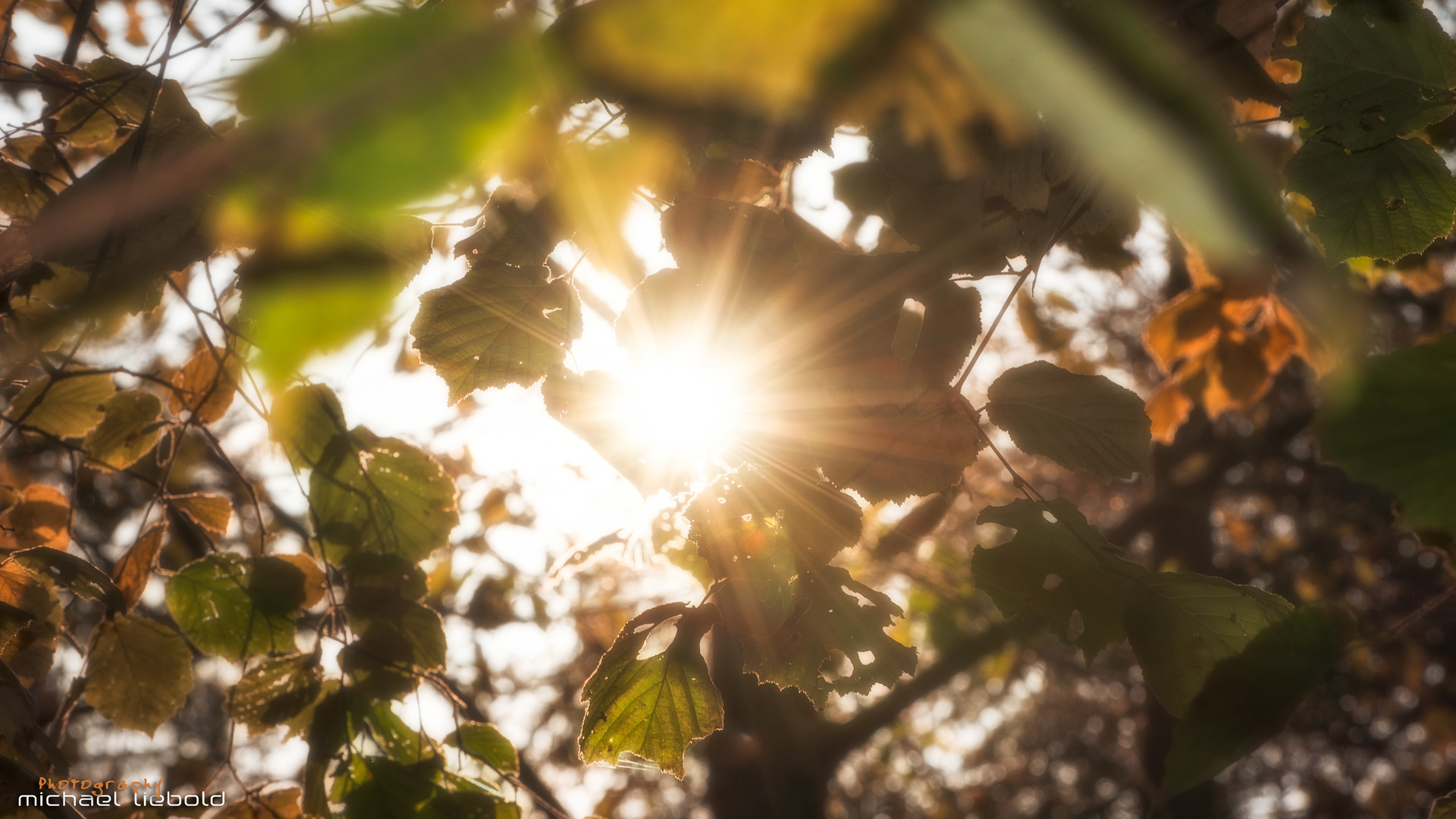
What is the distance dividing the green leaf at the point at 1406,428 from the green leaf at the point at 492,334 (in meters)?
0.80

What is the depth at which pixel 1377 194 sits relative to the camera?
0.89 metres

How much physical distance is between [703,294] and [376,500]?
0.71 metres

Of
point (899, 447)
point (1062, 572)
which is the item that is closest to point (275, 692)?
point (899, 447)

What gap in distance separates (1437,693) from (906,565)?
462 centimetres

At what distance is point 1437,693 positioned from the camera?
541cm

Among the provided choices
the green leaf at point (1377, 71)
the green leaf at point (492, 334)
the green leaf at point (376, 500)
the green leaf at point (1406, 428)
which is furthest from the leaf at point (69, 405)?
the green leaf at point (1377, 71)

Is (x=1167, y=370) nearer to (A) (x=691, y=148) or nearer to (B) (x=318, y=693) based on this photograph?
(A) (x=691, y=148)

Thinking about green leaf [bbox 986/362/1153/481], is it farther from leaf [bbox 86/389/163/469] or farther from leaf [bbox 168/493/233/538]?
leaf [bbox 86/389/163/469]

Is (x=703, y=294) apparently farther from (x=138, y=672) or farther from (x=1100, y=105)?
(x=138, y=672)

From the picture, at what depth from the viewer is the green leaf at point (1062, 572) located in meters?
0.84

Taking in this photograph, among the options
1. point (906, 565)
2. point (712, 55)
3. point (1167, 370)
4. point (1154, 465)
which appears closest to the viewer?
point (712, 55)

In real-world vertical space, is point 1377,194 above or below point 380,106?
below

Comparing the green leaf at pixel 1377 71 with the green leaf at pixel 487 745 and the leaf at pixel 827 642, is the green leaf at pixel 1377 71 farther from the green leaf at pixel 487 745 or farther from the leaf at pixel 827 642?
the green leaf at pixel 487 745

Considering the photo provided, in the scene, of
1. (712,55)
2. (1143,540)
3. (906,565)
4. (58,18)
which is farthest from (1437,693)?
(58,18)
